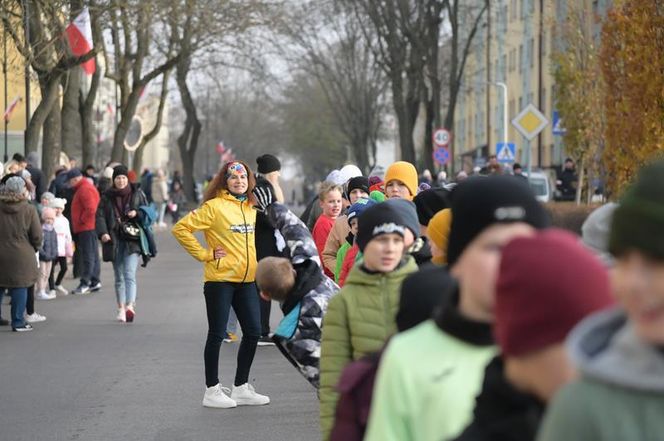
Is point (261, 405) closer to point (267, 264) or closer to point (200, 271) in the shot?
point (267, 264)

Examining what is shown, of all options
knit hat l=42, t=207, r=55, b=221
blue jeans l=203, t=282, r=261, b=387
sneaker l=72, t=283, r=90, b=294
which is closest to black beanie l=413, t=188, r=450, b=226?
blue jeans l=203, t=282, r=261, b=387

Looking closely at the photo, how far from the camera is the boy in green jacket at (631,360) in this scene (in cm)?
220

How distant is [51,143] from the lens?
31.0 m

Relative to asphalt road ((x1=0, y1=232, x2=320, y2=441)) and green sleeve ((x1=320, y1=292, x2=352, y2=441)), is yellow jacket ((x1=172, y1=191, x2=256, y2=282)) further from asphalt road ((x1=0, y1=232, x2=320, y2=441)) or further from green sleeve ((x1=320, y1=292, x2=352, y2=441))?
green sleeve ((x1=320, y1=292, x2=352, y2=441))

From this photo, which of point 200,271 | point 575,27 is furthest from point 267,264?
point 575,27

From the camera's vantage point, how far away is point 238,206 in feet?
36.5

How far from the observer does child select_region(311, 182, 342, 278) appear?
13.2 meters

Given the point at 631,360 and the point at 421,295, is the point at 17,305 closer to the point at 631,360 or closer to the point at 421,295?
the point at 421,295

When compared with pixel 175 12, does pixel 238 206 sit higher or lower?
lower

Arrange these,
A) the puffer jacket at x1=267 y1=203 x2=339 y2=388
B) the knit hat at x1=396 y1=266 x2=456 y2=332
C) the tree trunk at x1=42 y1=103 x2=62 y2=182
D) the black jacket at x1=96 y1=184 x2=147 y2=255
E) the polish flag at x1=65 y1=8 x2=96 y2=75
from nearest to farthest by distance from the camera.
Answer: the knit hat at x1=396 y1=266 x2=456 y2=332, the puffer jacket at x1=267 y1=203 x2=339 y2=388, the black jacket at x1=96 y1=184 x2=147 y2=255, the polish flag at x1=65 y1=8 x2=96 y2=75, the tree trunk at x1=42 y1=103 x2=62 y2=182

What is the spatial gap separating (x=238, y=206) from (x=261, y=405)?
1422 mm

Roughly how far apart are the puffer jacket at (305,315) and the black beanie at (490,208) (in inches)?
160

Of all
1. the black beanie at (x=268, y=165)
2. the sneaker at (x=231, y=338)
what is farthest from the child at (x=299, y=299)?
the sneaker at (x=231, y=338)

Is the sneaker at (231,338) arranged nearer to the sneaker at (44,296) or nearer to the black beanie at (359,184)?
the black beanie at (359,184)
